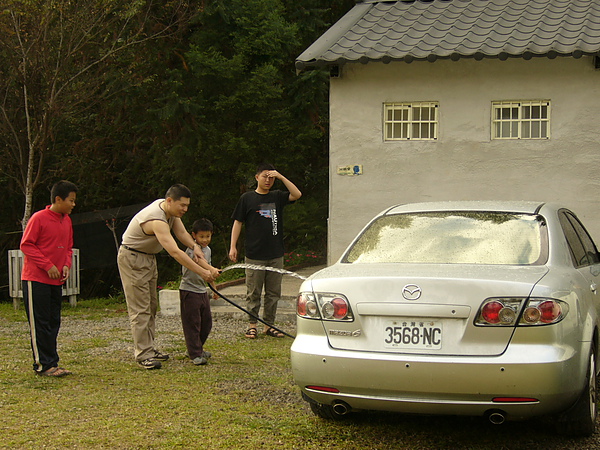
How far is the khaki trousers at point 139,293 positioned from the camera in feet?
23.6

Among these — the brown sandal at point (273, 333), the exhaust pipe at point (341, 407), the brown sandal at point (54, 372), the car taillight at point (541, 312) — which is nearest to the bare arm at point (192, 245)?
the brown sandal at point (54, 372)

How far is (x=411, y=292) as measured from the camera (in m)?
4.50

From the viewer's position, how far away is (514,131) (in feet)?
38.9

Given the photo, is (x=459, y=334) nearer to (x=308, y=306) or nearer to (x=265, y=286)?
(x=308, y=306)

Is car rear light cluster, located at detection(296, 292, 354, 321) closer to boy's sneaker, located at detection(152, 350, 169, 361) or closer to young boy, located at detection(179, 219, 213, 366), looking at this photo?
young boy, located at detection(179, 219, 213, 366)

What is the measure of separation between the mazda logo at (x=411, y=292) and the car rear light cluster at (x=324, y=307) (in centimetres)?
35

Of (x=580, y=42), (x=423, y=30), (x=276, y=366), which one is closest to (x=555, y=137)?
(x=580, y=42)

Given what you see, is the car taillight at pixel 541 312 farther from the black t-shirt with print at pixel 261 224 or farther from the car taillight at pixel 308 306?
the black t-shirt with print at pixel 261 224

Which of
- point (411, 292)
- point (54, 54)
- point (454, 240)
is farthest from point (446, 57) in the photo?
point (54, 54)

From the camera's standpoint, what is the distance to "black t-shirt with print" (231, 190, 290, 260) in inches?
351

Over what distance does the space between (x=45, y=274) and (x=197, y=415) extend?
2245mm

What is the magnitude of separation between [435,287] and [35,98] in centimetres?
1270

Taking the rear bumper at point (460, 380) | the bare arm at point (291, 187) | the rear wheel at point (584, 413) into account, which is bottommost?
the rear wheel at point (584, 413)

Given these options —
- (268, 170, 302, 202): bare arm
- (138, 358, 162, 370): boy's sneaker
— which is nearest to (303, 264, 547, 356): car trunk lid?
(138, 358, 162, 370): boy's sneaker
